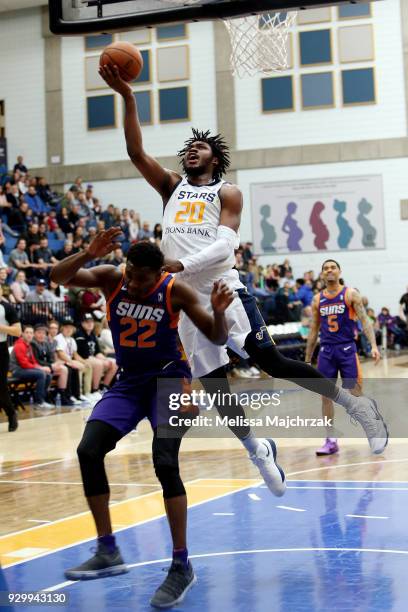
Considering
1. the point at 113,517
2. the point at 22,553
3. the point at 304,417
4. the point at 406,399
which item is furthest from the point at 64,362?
the point at 22,553

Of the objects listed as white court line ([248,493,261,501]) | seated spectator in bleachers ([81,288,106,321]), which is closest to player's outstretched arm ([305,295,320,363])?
white court line ([248,493,261,501])

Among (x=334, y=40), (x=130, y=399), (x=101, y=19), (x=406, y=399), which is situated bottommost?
(x=406, y=399)

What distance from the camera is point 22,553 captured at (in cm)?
491

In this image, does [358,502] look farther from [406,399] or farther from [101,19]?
[406,399]

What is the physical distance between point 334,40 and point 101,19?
19.2m

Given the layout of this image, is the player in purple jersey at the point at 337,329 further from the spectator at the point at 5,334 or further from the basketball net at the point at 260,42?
the spectator at the point at 5,334

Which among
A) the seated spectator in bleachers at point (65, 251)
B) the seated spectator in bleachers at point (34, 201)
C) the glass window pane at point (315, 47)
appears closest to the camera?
the seated spectator in bleachers at point (65, 251)

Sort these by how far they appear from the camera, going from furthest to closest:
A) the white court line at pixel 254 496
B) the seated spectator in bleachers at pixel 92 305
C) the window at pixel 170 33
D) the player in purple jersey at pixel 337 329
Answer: the window at pixel 170 33 → the seated spectator in bleachers at pixel 92 305 → the player in purple jersey at pixel 337 329 → the white court line at pixel 254 496

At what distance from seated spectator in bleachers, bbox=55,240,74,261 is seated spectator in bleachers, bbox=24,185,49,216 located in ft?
7.70

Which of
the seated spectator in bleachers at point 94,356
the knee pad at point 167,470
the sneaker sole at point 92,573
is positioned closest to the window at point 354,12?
the seated spectator in bleachers at point 94,356

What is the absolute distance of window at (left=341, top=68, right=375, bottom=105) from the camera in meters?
24.3

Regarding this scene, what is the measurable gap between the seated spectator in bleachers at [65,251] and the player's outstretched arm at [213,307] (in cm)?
1429

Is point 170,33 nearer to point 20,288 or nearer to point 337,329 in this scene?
point 20,288

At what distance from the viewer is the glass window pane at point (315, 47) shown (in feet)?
80.0
